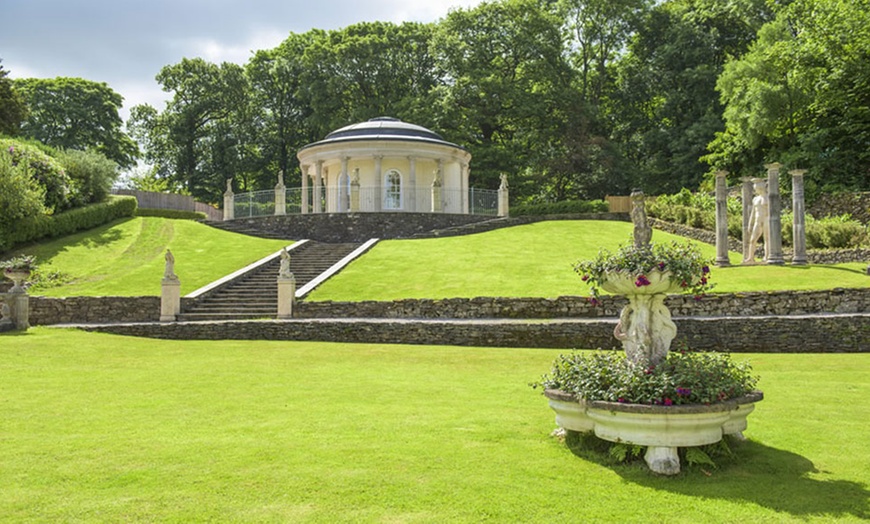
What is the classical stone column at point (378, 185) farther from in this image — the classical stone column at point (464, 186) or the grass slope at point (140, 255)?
the grass slope at point (140, 255)

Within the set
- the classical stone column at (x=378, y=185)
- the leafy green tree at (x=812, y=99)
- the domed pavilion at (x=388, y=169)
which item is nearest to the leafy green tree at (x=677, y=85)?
the leafy green tree at (x=812, y=99)

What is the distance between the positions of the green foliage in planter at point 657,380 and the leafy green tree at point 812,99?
30.8m

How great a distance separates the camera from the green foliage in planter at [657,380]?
593 centimetres

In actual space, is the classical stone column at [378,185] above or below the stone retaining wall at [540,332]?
above

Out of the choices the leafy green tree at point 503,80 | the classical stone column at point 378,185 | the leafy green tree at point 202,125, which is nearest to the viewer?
the classical stone column at point 378,185

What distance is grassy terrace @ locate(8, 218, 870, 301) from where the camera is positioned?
65.3 ft

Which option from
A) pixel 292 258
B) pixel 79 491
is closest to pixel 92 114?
pixel 292 258

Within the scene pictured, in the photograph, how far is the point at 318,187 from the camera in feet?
124

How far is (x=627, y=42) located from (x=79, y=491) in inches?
2153

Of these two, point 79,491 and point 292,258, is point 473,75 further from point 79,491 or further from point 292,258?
point 79,491

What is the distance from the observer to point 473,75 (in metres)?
48.1

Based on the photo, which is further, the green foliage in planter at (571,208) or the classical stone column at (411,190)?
the green foliage in planter at (571,208)

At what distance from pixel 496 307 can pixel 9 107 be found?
36953 millimetres

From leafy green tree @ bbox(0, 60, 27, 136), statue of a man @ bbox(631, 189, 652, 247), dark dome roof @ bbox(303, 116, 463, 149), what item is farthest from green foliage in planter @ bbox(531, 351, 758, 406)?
leafy green tree @ bbox(0, 60, 27, 136)
